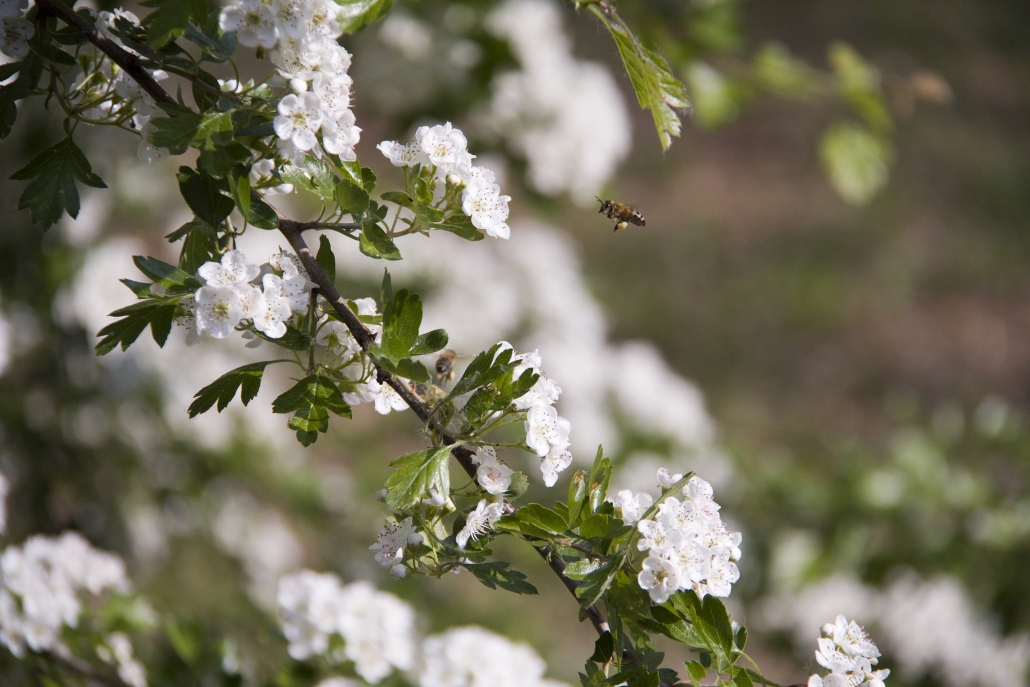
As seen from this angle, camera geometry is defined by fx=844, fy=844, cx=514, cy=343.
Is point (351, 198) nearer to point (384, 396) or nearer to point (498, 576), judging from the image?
point (384, 396)

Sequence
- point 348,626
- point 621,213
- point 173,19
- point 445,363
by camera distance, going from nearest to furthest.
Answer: point 173,19 → point 445,363 → point 348,626 → point 621,213

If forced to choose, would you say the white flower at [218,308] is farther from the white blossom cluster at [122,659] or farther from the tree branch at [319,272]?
the white blossom cluster at [122,659]

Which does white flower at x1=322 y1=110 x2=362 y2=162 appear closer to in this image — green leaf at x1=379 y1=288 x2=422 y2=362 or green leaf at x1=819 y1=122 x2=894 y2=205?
green leaf at x1=379 y1=288 x2=422 y2=362

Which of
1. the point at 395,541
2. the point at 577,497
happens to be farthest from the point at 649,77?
the point at 395,541

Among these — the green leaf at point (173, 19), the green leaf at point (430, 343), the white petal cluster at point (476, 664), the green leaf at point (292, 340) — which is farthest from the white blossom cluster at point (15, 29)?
the white petal cluster at point (476, 664)

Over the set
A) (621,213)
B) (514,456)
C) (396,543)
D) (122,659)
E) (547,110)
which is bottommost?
(122,659)

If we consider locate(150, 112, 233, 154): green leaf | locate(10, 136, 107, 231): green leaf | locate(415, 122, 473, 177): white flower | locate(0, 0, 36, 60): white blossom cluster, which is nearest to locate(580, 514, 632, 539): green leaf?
locate(415, 122, 473, 177): white flower
